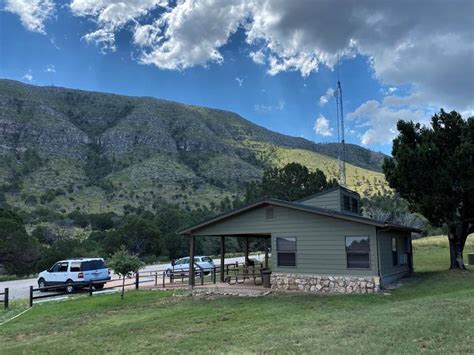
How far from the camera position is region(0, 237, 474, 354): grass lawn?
7.93 metres

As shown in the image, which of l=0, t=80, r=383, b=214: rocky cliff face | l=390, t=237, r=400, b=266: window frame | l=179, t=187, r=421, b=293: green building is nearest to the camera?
l=179, t=187, r=421, b=293: green building

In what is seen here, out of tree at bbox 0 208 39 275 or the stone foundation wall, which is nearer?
the stone foundation wall

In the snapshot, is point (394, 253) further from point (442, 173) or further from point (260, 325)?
point (260, 325)

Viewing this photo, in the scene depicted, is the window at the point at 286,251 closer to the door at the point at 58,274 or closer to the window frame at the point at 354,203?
the window frame at the point at 354,203

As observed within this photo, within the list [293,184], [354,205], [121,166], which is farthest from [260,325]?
[121,166]

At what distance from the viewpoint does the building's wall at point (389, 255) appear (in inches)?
641

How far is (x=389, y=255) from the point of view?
1747cm

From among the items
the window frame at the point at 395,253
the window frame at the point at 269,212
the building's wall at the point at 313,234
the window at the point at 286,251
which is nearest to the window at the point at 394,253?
the window frame at the point at 395,253

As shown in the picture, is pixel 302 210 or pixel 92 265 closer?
pixel 302 210

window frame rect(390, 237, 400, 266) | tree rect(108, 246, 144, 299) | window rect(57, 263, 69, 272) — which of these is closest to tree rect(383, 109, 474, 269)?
window frame rect(390, 237, 400, 266)

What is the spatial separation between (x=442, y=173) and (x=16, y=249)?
107 ft

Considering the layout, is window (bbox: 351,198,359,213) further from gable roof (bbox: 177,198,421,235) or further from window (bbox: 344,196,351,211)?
gable roof (bbox: 177,198,421,235)

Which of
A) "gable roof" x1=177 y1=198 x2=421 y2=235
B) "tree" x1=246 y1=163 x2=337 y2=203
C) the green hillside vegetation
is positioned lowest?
"gable roof" x1=177 y1=198 x2=421 y2=235

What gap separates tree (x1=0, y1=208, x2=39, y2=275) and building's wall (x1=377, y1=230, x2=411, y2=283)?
99.3ft
